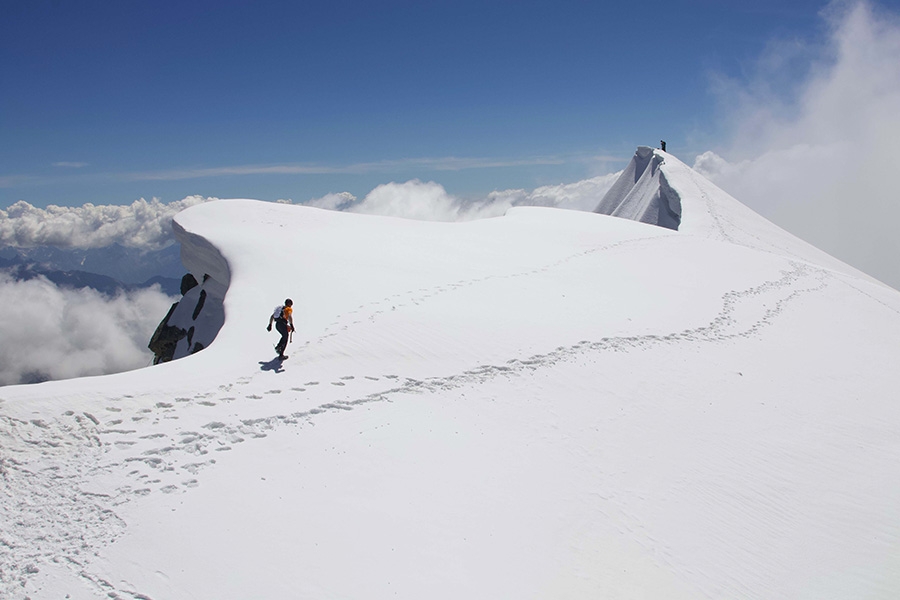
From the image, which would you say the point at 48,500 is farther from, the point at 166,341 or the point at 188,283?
the point at 188,283

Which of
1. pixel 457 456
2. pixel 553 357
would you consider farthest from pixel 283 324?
pixel 553 357

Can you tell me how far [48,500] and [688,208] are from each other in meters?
55.0

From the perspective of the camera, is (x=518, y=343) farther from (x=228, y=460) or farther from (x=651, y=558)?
(x=228, y=460)

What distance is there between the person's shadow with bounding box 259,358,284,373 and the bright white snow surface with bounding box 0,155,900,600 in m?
0.08

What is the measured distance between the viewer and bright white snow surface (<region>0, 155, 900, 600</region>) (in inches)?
248

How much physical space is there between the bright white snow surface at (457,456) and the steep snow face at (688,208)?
2647 centimetres

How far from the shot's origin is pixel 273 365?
1141cm

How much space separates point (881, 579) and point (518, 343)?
826cm

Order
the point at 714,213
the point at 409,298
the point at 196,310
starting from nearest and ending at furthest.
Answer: the point at 409,298
the point at 196,310
the point at 714,213

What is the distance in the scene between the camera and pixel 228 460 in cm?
Result: 789

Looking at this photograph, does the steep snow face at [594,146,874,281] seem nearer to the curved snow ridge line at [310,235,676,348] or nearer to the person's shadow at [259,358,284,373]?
the curved snow ridge line at [310,235,676,348]

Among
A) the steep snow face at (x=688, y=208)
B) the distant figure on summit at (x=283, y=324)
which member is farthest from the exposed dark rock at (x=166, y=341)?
the steep snow face at (x=688, y=208)

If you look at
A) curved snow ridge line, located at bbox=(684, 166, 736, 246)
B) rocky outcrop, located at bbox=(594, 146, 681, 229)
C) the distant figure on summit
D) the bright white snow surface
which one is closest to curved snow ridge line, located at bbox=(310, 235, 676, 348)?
the bright white snow surface

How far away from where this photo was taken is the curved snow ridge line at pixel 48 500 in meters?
5.80
